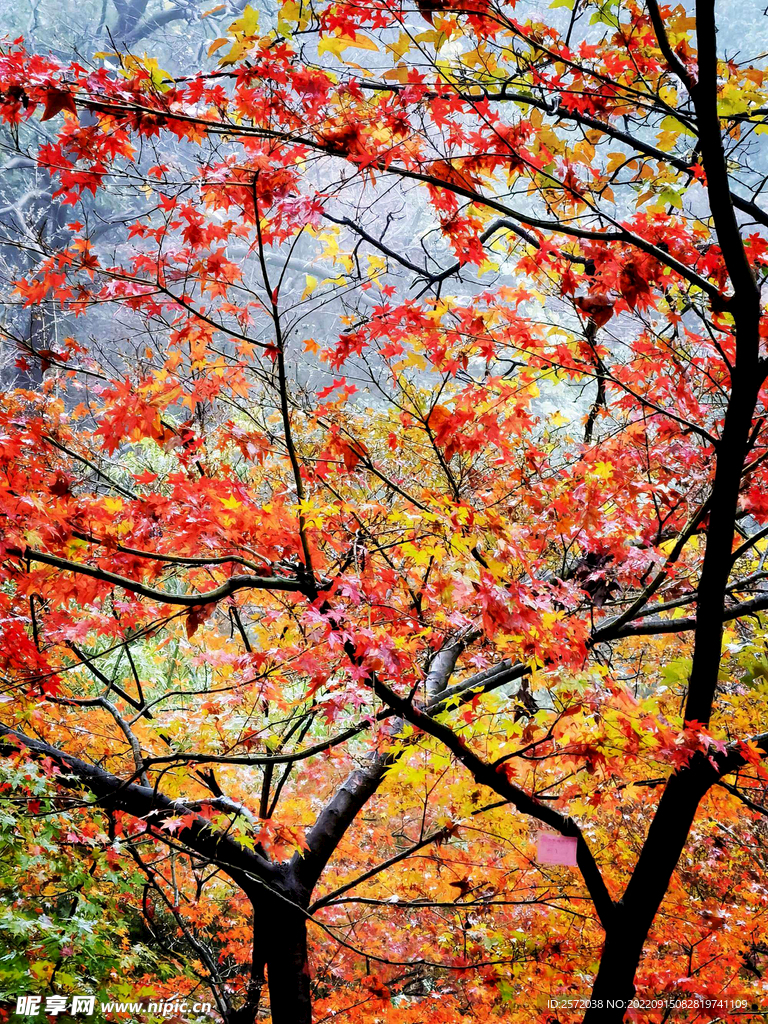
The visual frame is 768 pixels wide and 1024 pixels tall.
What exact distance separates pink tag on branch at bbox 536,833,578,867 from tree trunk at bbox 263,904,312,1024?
2036mm

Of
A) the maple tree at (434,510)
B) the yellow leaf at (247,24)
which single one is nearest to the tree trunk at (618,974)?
the maple tree at (434,510)

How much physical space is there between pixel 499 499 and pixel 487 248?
230 centimetres

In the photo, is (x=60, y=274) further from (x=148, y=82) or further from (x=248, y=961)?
(x=248, y=961)

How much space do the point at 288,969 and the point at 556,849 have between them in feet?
7.69

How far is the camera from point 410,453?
27.7ft

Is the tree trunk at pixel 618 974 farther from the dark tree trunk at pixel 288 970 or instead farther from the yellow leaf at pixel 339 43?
the yellow leaf at pixel 339 43

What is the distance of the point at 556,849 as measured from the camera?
358 centimetres

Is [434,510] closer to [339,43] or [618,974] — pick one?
[339,43]

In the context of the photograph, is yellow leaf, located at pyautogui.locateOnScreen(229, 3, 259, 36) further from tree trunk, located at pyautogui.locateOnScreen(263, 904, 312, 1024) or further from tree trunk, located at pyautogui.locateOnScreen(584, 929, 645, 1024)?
tree trunk, located at pyautogui.locateOnScreen(263, 904, 312, 1024)

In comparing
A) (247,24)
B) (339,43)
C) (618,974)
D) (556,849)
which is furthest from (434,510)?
(618,974)

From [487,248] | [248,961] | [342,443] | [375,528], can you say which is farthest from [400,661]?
[248,961]

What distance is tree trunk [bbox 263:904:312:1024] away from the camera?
185 inches

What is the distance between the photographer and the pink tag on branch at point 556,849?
11.6 ft

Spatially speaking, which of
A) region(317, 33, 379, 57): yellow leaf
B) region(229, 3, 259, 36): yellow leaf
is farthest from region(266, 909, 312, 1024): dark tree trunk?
region(229, 3, 259, 36): yellow leaf
